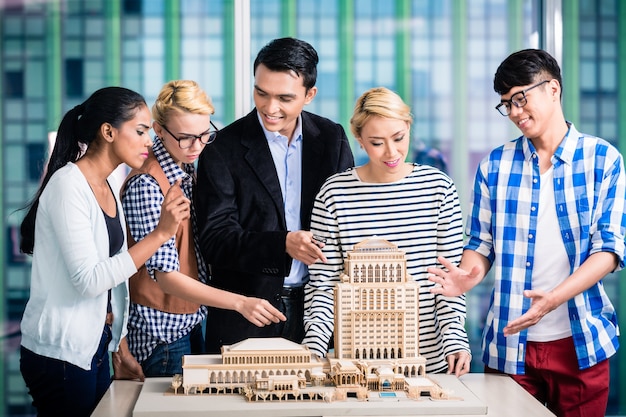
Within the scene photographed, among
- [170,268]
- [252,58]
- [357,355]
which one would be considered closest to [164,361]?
[170,268]

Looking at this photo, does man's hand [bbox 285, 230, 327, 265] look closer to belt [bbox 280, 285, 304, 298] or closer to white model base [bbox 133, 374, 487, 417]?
belt [bbox 280, 285, 304, 298]

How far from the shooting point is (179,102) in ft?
A: 10.0

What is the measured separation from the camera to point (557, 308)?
2941 mm

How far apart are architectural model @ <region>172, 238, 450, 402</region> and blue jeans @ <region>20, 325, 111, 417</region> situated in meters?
0.33

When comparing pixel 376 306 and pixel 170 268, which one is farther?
pixel 170 268

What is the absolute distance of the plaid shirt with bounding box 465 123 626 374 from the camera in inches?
113

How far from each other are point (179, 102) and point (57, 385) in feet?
3.48

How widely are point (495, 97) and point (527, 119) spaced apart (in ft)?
5.03

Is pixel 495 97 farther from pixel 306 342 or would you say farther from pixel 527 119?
pixel 306 342

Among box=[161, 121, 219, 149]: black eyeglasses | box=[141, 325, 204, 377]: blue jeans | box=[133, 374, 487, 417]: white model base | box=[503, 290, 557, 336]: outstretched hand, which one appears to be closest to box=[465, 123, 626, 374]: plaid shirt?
box=[503, 290, 557, 336]: outstretched hand

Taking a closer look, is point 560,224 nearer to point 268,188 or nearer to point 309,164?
point 309,164

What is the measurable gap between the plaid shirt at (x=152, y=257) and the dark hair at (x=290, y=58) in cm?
50

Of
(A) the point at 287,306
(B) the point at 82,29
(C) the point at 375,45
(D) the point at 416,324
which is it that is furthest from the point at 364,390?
(B) the point at 82,29

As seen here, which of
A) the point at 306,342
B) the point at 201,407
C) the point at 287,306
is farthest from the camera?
the point at 287,306
